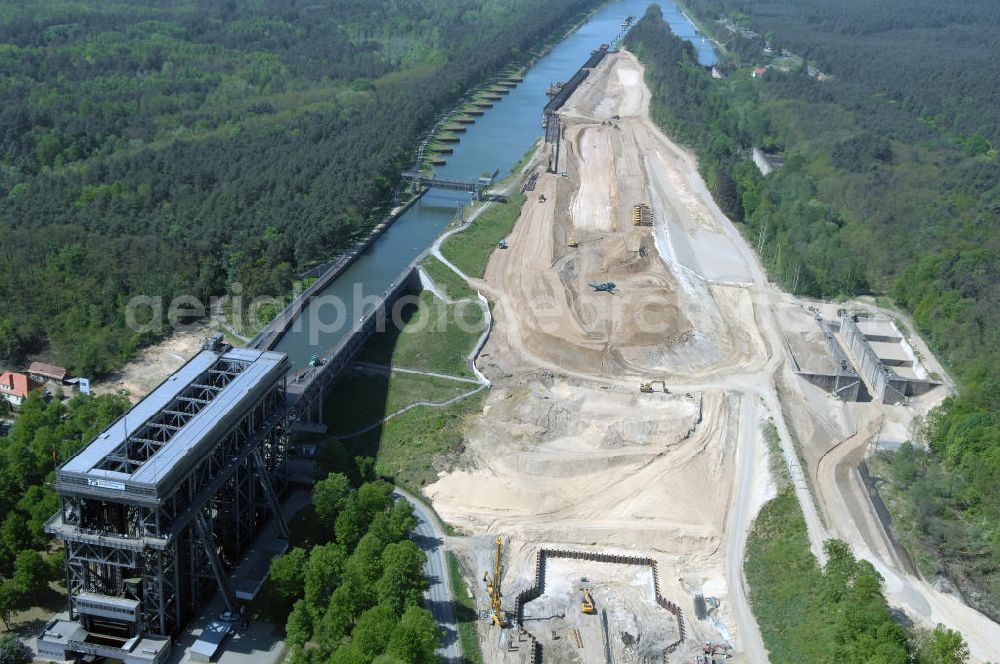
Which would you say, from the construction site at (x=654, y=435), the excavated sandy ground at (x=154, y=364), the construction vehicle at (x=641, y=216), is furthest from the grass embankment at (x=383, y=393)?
the construction vehicle at (x=641, y=216)

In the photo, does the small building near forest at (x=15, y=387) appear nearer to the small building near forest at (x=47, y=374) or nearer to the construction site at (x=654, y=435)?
the small building near forest at (x=47, y=374)

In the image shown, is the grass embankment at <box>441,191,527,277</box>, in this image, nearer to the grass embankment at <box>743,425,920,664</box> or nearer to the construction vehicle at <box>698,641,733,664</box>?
the grass embankment at <box>743,425,920,664</box>

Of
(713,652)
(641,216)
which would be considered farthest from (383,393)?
(641,216)

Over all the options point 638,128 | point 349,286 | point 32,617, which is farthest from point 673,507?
point 638,128

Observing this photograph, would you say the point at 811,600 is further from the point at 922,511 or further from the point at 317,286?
the point at 317,286

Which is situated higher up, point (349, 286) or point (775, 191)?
point (775, 191)

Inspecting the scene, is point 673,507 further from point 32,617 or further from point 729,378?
point 32,617

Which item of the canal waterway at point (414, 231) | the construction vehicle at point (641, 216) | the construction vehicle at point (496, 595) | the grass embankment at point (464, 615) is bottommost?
the grass embankment at point (464, 615)
